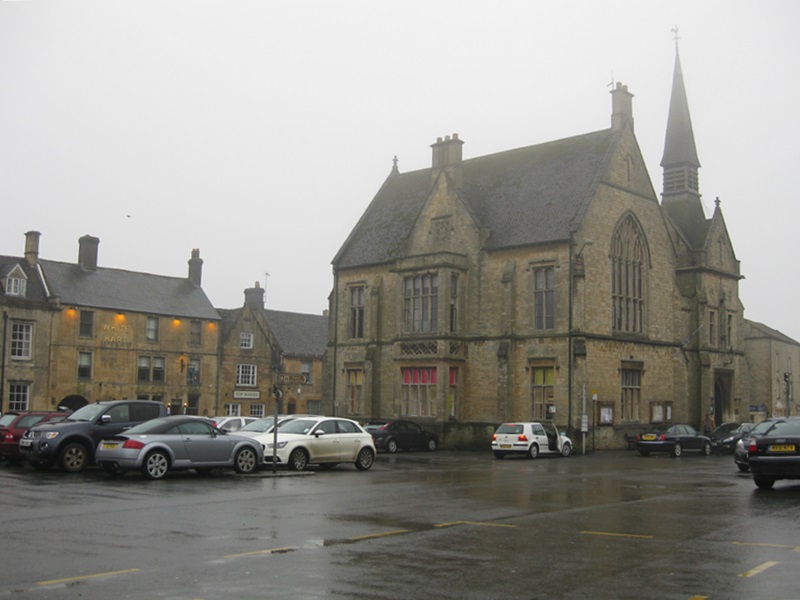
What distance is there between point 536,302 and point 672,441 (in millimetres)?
8640

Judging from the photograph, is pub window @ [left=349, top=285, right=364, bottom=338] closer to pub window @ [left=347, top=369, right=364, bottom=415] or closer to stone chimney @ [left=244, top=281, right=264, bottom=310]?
pub window @ [left=347, top=369, right=364, bottom=415]

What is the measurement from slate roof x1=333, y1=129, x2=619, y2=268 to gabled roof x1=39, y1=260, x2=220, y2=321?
1507cm

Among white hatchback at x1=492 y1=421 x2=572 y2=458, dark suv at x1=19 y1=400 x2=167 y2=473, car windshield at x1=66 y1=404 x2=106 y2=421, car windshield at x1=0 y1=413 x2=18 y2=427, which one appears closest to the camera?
dark suv at x1=19 y1=400 x2=167 y2=473

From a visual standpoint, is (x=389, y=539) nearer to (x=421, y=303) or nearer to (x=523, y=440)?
(x=523, y=440)

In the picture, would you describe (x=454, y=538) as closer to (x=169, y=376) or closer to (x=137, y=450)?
(x=137, y=450)

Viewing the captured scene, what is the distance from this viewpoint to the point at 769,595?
29.6ft

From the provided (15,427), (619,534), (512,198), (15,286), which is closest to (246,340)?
(15,286)

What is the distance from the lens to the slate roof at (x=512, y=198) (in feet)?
141

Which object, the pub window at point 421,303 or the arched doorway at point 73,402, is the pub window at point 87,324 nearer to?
the arched doorway at point 73,402

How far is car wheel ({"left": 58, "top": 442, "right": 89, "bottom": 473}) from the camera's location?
23.3 metres

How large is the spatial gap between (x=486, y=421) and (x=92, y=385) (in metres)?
26.2

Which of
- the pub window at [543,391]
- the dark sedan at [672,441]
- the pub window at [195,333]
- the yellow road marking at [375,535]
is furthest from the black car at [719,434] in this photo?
the pub window at [195,333]

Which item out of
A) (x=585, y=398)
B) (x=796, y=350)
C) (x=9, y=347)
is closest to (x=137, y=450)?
(x=585, y=398)

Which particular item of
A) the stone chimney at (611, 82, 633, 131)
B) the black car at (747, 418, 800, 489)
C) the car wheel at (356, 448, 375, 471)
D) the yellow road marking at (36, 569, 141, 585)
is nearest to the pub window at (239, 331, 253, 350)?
the stone chimney at (611, 82, 633, 131)
